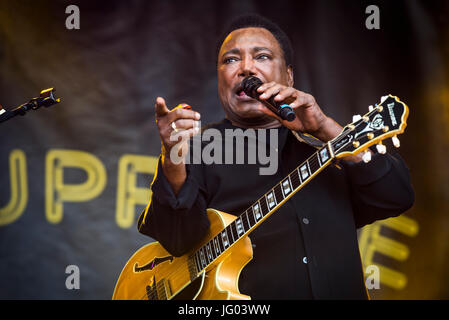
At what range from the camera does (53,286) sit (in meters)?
2.89

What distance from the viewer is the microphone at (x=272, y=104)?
1593 mm

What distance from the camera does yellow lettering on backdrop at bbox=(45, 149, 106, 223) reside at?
2.96 m

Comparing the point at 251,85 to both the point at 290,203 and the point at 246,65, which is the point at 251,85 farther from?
the point at 290,203

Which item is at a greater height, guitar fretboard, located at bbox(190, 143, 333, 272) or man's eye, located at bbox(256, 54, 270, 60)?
man's eye, located at bbox(256, 54, 270, 60)

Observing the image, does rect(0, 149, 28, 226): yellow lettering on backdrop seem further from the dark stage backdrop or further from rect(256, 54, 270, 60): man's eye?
rect(256, 54, 270, 60): man's eye

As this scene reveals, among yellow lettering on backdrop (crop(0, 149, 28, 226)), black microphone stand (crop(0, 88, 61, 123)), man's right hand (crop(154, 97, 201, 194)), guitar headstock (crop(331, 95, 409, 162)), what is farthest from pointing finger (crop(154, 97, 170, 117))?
yellow lettering on backdrop (crop(0, 149, 28, 226))

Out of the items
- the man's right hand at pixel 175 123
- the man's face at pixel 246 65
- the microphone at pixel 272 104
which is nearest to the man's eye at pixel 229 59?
the man's face at pixel 246 65

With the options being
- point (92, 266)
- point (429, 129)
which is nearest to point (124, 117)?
point (92, 266)

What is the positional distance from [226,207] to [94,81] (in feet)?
4.83

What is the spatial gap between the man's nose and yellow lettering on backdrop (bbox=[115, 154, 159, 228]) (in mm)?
1094

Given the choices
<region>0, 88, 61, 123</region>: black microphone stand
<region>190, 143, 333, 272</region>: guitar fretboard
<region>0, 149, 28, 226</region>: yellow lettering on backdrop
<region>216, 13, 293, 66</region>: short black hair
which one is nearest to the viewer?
<region>190, 143, 333, 272</region>: guitar fretboard

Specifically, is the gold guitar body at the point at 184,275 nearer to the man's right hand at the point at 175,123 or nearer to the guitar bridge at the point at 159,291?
the guitar bridge at the point at 159,291

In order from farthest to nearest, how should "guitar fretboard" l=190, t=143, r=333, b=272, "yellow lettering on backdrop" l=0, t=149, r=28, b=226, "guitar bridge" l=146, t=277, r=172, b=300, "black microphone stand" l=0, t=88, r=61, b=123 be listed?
"yellow lettering on backdrop" l=0, t=149, r=28, b=226, "guitar bridge" l=146, t=277, r=172, b=300, "black microphone stand" l=0, t=88, r=61, b=123, "guitar fretboard" l=190, t=143, r=333, b=272
